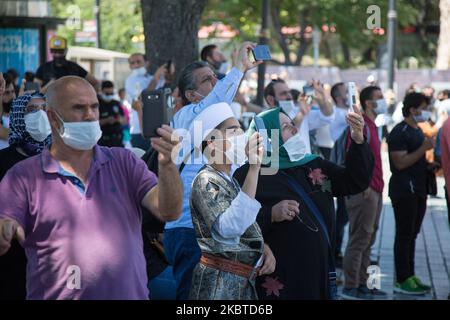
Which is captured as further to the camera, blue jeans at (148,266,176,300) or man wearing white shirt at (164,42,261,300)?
blue jeans at (148,266,176,300)

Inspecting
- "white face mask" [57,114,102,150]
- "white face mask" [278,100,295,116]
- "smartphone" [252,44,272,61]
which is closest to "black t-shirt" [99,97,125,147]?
"white face mask" [278,100,295,116]

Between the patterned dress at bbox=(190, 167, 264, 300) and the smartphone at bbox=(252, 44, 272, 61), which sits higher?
the smartphone at bbox=(252, 44, 272, 61)

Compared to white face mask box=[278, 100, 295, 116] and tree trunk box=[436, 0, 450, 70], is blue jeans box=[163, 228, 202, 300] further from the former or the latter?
tree trunk box=[436, 0, 450, 70]

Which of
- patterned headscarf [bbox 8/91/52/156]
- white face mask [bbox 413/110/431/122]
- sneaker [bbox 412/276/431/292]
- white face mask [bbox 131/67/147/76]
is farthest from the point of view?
white face mask [bbox 131/67/147/76]

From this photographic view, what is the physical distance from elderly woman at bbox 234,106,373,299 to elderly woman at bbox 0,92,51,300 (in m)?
1.14

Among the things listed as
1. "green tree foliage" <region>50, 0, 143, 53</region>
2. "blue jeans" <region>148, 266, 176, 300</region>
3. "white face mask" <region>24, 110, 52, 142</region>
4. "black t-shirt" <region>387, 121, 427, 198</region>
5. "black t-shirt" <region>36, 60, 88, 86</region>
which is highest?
"green tree foliage" <region>50, 0, 143, 53</region>

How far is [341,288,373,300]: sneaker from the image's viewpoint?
29.1 ft

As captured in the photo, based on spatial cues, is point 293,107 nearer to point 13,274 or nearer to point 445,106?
point 13,274

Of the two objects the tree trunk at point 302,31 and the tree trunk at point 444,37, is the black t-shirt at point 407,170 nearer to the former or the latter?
the tree trunk at point 444,37

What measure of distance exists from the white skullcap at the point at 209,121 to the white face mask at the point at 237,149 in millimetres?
212

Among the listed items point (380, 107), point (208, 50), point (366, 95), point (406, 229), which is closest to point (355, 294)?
point (406, 229)

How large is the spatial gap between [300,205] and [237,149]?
2.76ft
